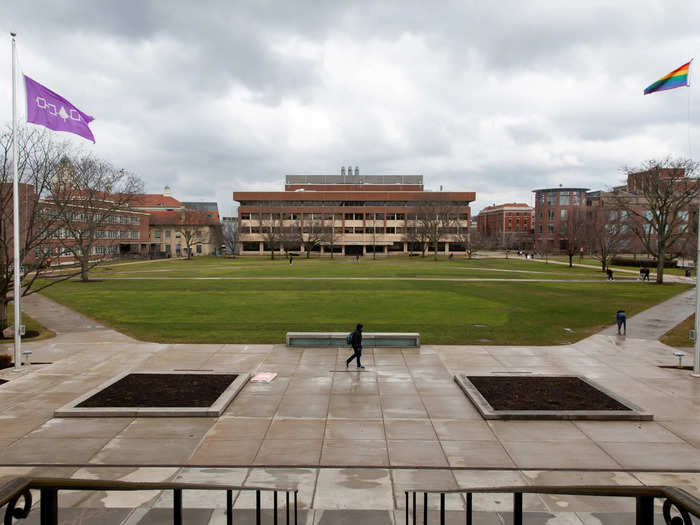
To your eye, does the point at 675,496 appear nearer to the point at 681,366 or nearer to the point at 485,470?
the point at 485,470

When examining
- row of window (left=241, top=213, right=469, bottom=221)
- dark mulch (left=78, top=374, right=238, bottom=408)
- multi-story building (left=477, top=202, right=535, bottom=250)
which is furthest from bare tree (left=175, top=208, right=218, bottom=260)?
dark mulch (left=78, top=374, right=238, bottom=408)

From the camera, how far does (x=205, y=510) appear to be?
7.62 metres

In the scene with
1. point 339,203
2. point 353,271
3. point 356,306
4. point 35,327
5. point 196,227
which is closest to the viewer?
point 35,327

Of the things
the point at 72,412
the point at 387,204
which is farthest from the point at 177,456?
the point at 387,204

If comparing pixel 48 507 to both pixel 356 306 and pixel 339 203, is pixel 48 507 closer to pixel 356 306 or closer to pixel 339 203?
pixel 356 306

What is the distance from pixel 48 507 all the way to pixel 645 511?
14.3 feet

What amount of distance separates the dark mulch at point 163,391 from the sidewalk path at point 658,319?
19.0 meters

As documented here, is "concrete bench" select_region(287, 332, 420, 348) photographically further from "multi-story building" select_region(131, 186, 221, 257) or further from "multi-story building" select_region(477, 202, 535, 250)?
"multi-story building" select_region(477, 202, 535, 250)

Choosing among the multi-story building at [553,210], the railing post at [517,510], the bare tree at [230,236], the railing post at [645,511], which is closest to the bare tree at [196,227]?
the bare tree at [230,236]

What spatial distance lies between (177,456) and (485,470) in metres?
6.02

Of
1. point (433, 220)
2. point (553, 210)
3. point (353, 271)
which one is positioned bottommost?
point (353, 271)

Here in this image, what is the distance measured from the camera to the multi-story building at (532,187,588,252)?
140m

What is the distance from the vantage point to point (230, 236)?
4840 inches

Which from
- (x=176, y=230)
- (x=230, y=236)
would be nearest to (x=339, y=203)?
(x=230, y=236)
